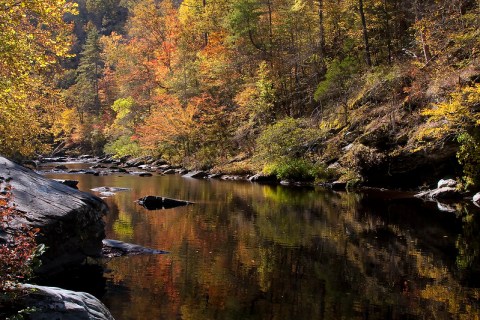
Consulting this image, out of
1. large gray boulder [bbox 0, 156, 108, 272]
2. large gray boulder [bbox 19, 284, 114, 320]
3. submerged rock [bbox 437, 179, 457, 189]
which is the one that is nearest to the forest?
submerged rock [bbox 437, 179, 457, 189]

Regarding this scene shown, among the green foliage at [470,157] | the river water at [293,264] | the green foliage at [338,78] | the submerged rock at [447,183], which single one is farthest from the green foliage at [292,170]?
the river water at [293,264]

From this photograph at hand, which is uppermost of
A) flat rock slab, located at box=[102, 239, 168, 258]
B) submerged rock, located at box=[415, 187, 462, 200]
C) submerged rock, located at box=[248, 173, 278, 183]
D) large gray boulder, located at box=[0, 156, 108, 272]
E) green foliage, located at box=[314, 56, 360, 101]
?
green foliage, located at box=[314, 56, 360, 101]

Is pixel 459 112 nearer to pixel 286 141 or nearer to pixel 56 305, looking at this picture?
pixel 286 141

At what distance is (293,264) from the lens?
380 inches

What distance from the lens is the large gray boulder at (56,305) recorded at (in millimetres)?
4805

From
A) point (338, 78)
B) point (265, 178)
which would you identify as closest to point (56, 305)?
point (265, 178)

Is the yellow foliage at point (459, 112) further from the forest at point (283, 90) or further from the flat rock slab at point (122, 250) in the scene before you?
the flat rock slab at point (122, 250)

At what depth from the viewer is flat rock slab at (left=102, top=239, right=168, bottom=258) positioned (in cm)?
1032

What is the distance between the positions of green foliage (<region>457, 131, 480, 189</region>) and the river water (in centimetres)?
321

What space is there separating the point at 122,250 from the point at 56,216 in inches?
98.7

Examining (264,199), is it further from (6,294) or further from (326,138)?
(6,294)

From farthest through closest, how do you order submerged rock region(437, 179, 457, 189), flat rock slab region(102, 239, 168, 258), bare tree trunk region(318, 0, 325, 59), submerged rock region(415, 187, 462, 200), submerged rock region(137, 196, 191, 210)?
bare tree trunk region(318, 0, 325, 59) → submerged rock region(437, 179, 457, 189) → submerged rock region(415, 187, 462, 200) → submerged rock region(137, 196, 191, 210) → flat rock slab region(102, 239, 168, 258)

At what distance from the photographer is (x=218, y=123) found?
126 feet

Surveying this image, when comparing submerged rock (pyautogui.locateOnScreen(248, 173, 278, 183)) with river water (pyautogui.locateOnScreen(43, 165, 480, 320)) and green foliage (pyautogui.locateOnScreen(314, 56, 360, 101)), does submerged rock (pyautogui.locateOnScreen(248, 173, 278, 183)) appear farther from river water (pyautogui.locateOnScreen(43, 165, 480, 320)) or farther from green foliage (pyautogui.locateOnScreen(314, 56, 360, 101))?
river water (pyautogui.locateOnScreen(43, 165, 480, 320))
